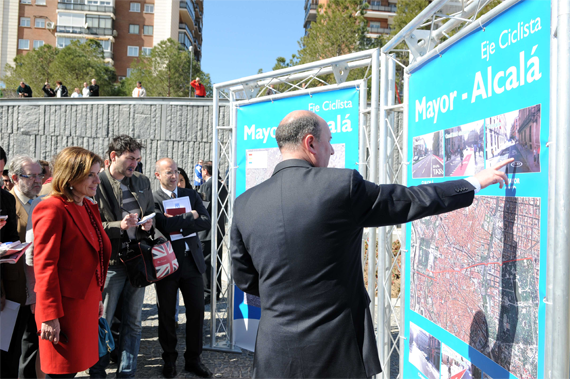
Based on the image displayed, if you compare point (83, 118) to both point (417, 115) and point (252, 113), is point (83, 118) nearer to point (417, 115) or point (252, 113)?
point (252, 113)

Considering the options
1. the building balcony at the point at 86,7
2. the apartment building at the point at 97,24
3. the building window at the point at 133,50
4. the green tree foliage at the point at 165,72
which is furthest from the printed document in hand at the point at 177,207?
the building balcony at the point at 86,7

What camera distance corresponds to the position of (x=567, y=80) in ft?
5.36

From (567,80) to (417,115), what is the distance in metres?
1.26

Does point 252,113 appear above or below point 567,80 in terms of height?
above

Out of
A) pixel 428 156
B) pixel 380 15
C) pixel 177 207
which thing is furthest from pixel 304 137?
pixel 380 15

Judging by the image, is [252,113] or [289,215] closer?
[289,215]

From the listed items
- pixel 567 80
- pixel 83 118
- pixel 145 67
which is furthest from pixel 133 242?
pixel 145 67

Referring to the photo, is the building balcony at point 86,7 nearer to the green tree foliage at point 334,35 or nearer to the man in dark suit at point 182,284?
the green tree foliage at point 334,35

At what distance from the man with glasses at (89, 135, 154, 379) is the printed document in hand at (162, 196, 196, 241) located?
299 millimetres

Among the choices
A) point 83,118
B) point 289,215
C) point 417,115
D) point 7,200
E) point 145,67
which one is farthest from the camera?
point 145,67

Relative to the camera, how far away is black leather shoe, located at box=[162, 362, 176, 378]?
409 cm

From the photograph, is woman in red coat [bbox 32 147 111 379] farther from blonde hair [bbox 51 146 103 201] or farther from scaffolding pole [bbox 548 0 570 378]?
scaffolding pole [bbox 548 0 570 378]

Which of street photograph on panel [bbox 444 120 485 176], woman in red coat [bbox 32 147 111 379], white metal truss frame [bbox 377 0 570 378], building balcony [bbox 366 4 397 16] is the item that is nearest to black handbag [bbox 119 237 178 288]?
woman in red coat [bbox 32 147 111 379]

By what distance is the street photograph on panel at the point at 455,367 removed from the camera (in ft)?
7.48
